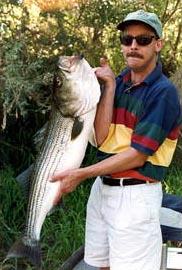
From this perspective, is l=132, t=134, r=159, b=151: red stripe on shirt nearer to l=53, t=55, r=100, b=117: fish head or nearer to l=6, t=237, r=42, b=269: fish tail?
l=53, t=55, r=100, b=117: fish head

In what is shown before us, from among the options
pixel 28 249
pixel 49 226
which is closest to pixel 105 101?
pixel 28 249

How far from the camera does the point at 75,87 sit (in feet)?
10.3

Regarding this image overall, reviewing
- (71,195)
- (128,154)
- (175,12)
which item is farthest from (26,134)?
(128,154)

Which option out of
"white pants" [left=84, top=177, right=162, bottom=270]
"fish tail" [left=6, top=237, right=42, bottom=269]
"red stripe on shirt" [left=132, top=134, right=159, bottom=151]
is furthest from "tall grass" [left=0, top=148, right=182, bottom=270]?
"red stripe on shirt" [left=132, top=134, right=159, bottom=151]

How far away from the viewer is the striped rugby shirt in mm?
3084

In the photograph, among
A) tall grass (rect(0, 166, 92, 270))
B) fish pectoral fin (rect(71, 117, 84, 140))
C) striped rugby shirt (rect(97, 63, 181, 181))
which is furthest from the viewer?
tall grass (rect(0, 166, 92, 270))

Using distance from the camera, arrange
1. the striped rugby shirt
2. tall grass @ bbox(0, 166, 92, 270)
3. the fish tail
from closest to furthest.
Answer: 1. the striped rugby shirt
2. the fish tail
3. tall grass @ bbox(0, 166, 92, 270)

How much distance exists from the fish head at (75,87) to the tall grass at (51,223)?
195cm

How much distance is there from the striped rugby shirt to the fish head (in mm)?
173

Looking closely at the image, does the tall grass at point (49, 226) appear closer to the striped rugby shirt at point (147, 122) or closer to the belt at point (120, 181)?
the belt at point (120, 181)

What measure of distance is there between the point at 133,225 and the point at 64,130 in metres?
0.60

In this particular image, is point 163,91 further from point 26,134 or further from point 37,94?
point 26,134

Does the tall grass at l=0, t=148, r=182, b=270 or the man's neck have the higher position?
the man's neck

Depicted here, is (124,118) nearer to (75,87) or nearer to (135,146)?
(135,146)
